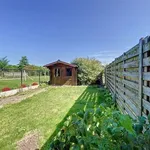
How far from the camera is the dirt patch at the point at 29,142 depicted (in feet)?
9.92

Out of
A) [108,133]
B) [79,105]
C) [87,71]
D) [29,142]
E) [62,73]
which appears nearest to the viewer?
[108,133]

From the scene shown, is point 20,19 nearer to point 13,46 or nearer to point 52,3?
point 52,3

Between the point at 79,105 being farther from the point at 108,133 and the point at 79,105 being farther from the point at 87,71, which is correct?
the point at 87,71

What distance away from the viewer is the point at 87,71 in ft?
55.5

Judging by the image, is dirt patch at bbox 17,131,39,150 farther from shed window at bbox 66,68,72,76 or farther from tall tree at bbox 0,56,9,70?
tall tree at bbox 0,56,9,70

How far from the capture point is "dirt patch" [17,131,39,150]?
119 inches

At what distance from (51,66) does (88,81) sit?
14.5 feet

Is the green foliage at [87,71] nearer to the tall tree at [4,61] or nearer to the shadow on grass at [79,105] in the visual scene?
the shadow on grass at [79,105]

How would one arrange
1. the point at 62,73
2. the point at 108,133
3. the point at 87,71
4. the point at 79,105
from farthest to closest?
the point at 87,71 → the point at 62,73 → the point at 79,105 → the point at 108,133

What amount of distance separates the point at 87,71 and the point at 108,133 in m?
15.8

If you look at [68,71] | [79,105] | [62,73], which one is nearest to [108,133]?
[79,105]

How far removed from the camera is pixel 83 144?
143 centimetres

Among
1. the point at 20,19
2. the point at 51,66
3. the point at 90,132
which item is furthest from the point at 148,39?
the point at 20,19

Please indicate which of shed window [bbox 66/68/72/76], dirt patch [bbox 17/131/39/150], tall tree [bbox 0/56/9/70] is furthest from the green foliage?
tall tree [bbox 0/56/9/70]
